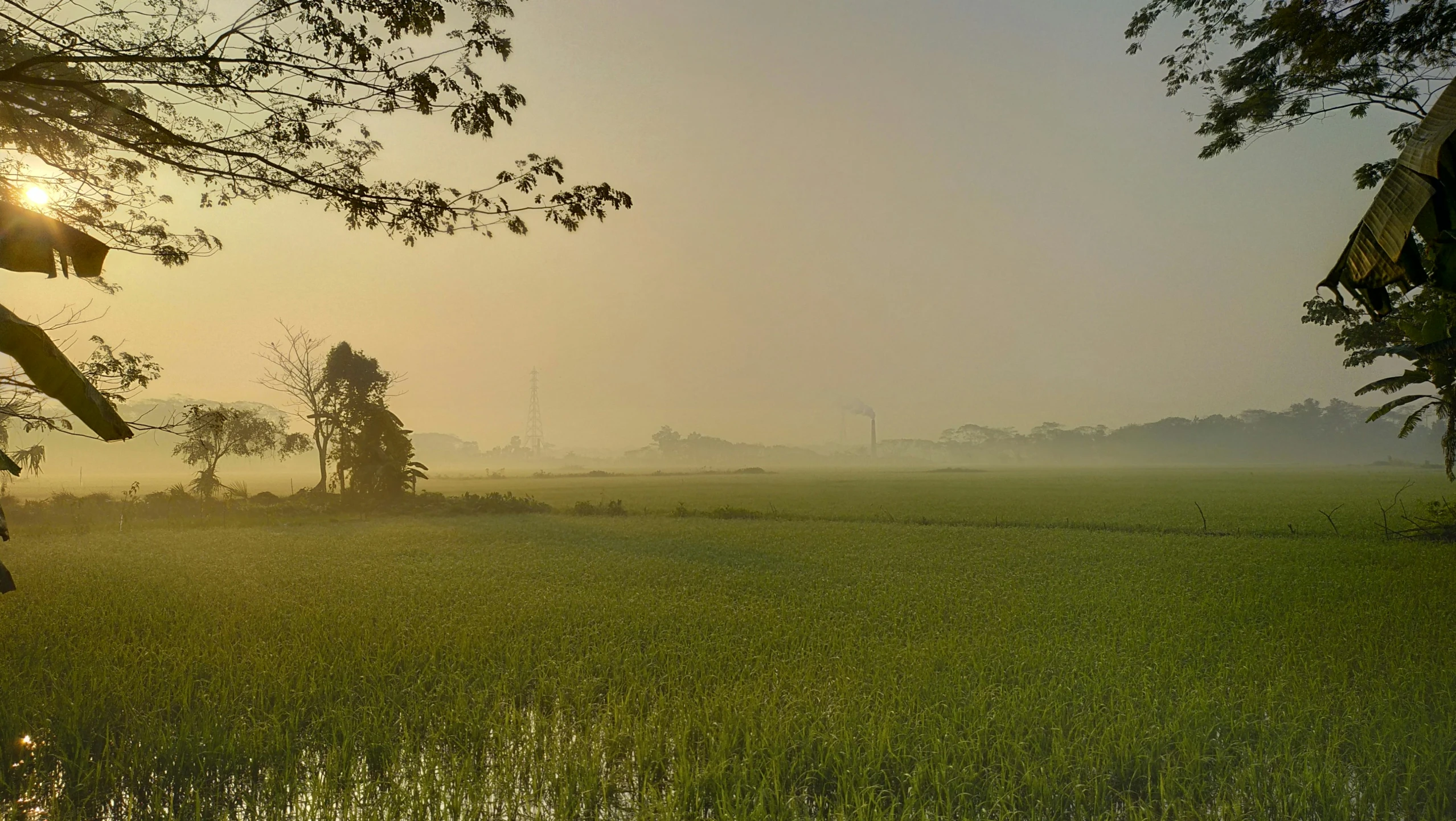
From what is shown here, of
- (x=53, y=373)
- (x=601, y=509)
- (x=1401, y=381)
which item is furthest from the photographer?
(x=601, y=509)

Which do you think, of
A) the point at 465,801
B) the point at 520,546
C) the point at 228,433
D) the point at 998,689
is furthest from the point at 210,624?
the point at 228,433

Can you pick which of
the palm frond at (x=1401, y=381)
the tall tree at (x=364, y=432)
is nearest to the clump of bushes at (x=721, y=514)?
the tall tree at (x=364, y=432)

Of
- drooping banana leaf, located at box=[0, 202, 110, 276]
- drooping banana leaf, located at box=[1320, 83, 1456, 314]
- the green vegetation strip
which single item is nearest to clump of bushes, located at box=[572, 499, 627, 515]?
the green vegetation strip

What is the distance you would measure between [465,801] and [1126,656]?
6.94 m

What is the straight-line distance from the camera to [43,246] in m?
5.31

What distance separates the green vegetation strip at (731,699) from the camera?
4281 mm

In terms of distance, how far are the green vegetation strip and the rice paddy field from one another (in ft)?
0.11

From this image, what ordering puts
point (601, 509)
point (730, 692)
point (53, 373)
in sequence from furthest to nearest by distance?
point (601, 509) < point (730, 692) < point (53, 373)

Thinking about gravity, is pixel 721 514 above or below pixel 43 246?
below

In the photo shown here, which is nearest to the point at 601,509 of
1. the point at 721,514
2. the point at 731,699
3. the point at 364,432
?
the point at 721,514

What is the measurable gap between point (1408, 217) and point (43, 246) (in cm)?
1135

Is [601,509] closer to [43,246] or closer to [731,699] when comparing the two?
[731,699]

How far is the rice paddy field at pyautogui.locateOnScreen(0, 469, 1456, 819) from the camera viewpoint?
429 cm

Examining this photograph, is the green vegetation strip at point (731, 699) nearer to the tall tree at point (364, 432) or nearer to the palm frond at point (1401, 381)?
the palm frond at point (1401, 381)
